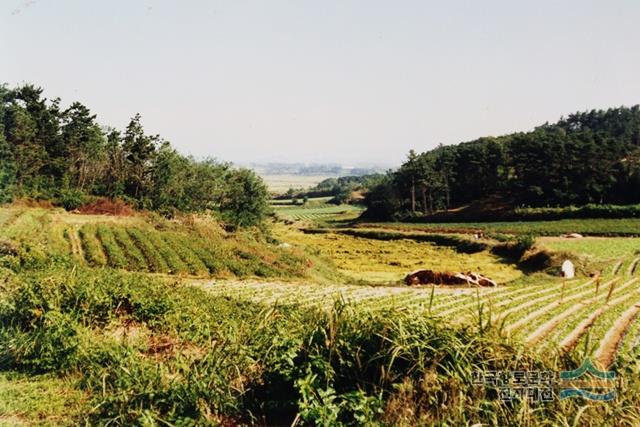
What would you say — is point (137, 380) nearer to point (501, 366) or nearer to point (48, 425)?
point (48, 425)

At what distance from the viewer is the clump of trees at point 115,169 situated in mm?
49938

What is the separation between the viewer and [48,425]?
565cm

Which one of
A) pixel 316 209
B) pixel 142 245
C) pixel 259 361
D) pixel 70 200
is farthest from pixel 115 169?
pixel 316 209

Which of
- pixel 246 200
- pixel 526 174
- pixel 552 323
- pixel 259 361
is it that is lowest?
pixel 552 323

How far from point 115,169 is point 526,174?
61615mm

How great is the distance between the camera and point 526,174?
74.7 m

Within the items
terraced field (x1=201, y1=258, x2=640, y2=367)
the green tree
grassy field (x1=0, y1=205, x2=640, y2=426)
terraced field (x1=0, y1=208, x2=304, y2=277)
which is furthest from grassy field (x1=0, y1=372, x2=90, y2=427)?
the green tree

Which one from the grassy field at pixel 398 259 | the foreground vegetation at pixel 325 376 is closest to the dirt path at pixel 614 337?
the foreground vegetation at pixel 325 376

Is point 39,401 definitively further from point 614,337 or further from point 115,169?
point 115,169

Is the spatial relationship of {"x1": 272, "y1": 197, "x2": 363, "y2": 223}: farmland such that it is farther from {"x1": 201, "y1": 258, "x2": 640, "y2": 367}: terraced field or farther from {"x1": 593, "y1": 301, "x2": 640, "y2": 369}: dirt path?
{"x1": 593, "y1": 301, "x2": 640, "y2": 369}: dirt path

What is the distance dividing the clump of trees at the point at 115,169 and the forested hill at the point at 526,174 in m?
34.3

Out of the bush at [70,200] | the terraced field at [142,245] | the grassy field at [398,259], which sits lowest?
the grassy field at [398,259]

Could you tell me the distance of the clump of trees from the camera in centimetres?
4994

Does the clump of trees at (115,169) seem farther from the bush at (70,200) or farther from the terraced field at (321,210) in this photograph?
the terraced field at (321,210)
